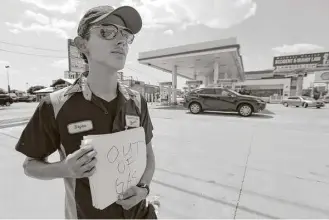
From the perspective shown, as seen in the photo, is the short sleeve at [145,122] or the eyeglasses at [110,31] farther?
the short sleeve at [145,122]

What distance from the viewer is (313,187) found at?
7.65 ft

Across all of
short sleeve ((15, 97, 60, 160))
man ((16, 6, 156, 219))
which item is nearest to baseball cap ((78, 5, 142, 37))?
man ((16, 6, 156, 219))

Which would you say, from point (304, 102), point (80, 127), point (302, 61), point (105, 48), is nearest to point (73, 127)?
point (80, 127)

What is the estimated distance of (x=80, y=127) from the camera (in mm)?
861

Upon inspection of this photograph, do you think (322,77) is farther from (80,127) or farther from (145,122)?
(80,127)

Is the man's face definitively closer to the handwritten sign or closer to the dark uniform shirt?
the dark uniform shirt

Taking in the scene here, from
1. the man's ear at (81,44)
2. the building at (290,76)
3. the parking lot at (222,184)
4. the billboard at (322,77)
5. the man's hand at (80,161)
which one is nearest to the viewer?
the man's hand at (80,161)

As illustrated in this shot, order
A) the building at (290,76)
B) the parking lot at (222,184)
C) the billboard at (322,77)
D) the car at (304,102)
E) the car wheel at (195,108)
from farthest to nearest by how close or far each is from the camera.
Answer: the billboard at (322,77), the building at (290,76), the car at (304,102), the car wheel at (195,108), the parking lot at (222,184)

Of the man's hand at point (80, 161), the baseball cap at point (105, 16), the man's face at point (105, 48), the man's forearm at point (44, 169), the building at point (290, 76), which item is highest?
the building at point (290, 76)

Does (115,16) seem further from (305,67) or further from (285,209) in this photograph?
(305,67)

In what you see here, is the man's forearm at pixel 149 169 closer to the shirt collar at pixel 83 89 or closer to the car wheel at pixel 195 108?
the shirt collar at pixel 83 89

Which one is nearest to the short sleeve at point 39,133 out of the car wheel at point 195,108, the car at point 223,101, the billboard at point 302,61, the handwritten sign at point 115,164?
the handwritten sign at point 115,164

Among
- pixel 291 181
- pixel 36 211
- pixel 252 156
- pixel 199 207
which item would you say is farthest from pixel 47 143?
pixel 252 156

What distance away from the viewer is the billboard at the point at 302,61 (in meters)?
33.2
